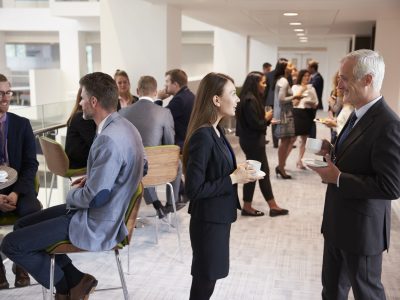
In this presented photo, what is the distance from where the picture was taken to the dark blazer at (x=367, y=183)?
1861mm

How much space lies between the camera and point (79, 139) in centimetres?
372

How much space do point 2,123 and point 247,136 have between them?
2322 millimetres

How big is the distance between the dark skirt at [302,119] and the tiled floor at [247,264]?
2015 mm

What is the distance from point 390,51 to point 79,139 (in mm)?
5446

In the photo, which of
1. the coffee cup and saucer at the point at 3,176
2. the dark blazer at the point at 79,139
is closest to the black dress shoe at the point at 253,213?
the dark blazer at the point at 79,139

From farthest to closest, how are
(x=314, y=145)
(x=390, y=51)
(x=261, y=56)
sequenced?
1. (x=261, y=56)
2. (x=390, y=51)
3. (x=314, y=145)

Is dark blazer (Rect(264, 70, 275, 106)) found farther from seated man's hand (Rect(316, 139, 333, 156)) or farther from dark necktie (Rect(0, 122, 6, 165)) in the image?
seated man's hand (Rect(316, 139, 333, 156))

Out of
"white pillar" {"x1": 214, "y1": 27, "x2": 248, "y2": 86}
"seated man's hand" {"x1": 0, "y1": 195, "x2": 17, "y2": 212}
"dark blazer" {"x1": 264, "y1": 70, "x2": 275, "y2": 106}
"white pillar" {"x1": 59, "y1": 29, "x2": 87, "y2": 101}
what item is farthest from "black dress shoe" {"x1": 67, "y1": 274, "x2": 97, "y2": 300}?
"white pillar" {"x1": 59, "y1": 29, "x2": 87, "y2": 101}

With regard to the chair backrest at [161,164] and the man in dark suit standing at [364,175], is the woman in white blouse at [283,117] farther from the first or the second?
the man in dark suit standing at [364,175]

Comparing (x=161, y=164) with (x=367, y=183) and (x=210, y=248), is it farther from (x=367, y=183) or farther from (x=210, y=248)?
(x=367, y=183)

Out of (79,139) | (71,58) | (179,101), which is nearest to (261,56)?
(71,58)

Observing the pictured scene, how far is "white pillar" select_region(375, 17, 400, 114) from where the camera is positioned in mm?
7117

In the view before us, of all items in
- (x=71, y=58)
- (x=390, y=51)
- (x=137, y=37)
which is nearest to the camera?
(x=137, y=37)

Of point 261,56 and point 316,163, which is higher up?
point 261,56
